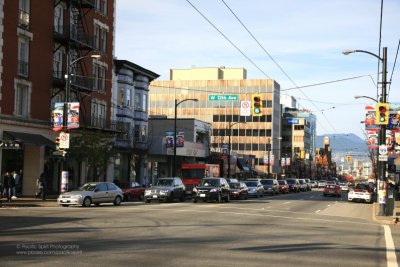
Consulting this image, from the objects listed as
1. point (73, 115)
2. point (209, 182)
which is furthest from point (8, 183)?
point (209, 182)

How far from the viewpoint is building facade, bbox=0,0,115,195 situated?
118 feet

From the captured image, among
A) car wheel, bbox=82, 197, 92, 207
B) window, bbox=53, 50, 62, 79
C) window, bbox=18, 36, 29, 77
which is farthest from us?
window, bbox=53, 50, 62, 79

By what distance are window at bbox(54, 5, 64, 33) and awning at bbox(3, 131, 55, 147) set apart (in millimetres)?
8574

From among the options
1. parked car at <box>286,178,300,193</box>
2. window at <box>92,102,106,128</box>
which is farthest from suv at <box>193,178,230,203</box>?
parked car at <box>286,178,300,193</box>

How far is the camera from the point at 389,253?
46.5 ft

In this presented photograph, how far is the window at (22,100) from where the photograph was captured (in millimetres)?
37562

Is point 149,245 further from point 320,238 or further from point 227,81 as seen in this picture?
point 227,81

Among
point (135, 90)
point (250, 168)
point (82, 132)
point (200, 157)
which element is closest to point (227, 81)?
point (250, 168)

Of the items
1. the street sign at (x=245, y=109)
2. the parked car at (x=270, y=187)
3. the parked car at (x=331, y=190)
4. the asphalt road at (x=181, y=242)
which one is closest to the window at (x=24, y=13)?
the street sign at (x=245, y=109)

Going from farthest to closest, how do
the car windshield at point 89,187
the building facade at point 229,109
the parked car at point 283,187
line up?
the building facade at point 229,109
the parked car at point 283,187
the car windshield at point 89,187

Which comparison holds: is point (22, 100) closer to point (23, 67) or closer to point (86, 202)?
point (23, 67)

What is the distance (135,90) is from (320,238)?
42452mm

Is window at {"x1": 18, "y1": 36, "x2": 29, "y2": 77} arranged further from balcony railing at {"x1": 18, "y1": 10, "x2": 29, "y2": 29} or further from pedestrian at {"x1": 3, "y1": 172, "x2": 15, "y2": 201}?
pedestrian at {"x1": 3, "y1": 172, "x2": 15, "y2": 201}

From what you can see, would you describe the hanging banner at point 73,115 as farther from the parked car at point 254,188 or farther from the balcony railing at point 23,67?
the parked car at point 254,188
